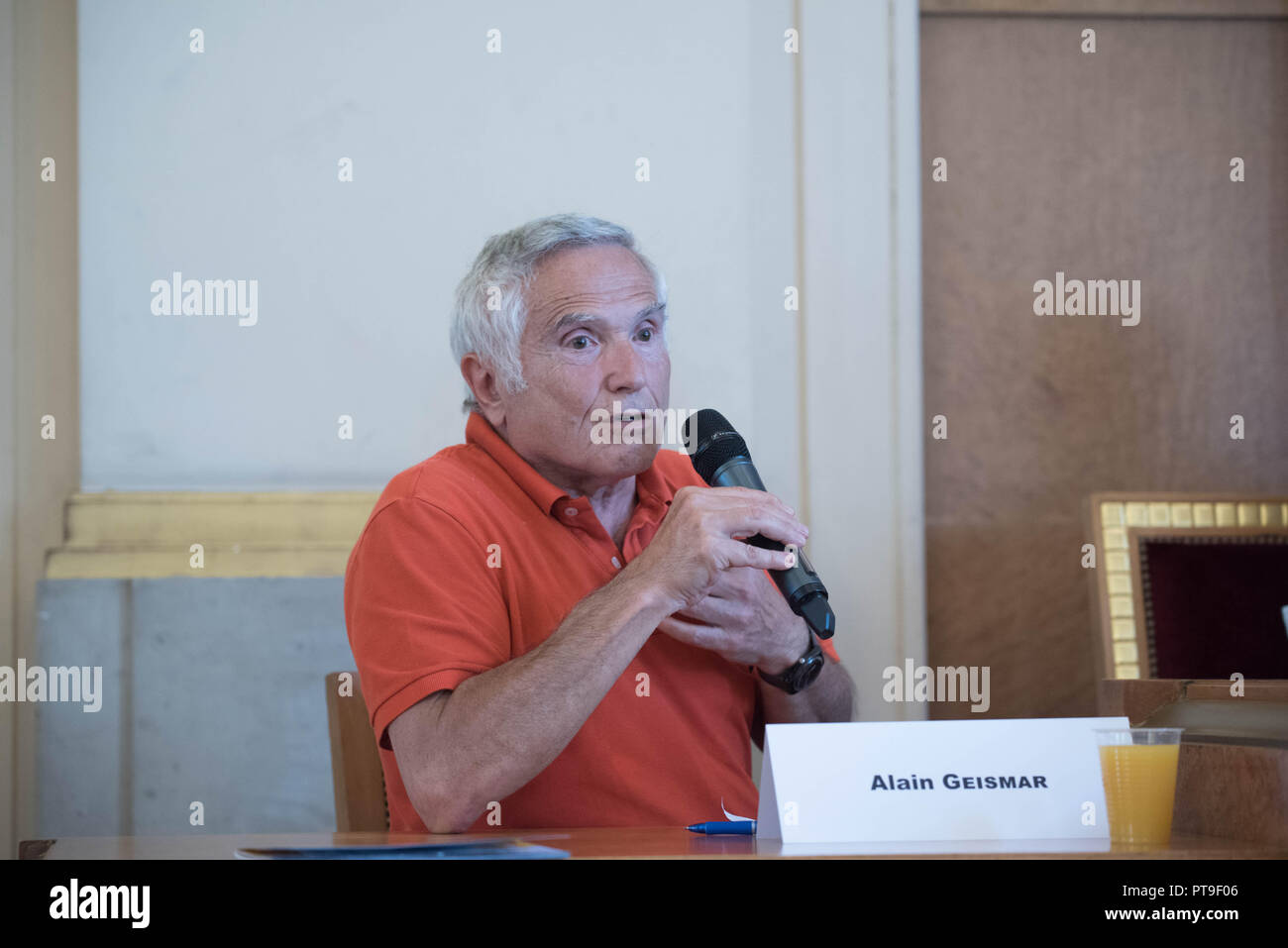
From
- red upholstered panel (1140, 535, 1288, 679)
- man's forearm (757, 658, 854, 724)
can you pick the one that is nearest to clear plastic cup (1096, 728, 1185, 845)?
man's forearm (757, 658, 854, 724)

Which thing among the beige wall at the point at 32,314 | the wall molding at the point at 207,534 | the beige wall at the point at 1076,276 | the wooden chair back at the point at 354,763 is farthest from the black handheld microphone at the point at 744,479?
the beige wall at the point at 32,314

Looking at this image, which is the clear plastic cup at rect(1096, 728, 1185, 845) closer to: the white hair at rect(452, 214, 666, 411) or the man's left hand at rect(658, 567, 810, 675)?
the man's left hand at rect(658, 567, 810, 675)

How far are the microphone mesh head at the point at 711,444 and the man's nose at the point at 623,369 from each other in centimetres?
10

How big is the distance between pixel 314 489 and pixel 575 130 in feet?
2.84

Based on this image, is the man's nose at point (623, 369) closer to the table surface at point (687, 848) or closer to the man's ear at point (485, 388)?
the man's ear at point (485, 388)

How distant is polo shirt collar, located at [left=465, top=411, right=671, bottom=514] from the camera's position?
162cm

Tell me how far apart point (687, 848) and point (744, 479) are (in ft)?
2.03

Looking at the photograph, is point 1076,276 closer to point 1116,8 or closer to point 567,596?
point 1116,8

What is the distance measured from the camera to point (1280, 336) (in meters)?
2.55

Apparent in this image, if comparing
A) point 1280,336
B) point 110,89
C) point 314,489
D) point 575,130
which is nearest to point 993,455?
point 1280,336

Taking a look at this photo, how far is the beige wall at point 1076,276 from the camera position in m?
2.52

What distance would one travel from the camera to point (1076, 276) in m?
2.53

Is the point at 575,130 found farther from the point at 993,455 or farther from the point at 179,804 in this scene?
the point at 179,804

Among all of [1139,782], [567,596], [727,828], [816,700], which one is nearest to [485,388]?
[567,596]
